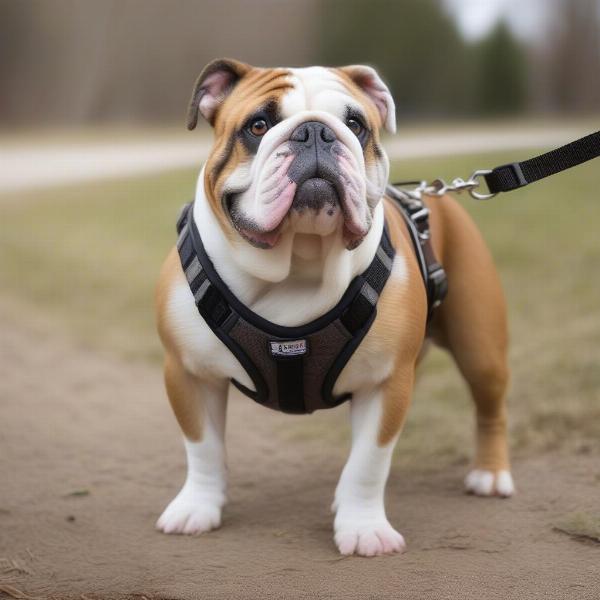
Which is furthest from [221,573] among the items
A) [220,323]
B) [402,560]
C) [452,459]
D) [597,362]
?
[597,362]

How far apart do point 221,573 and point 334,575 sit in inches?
12.7

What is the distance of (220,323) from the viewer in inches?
108

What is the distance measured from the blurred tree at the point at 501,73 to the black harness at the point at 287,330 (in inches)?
486

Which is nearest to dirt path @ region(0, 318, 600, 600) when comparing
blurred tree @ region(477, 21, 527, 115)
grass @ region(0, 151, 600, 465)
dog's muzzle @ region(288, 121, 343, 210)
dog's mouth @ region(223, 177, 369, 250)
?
grass @ region(0, 151, 600, 465)

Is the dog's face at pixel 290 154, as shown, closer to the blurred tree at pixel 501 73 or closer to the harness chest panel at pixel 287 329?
the harness chest panel at pixel 287 329

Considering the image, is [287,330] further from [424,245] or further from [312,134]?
[424,245]

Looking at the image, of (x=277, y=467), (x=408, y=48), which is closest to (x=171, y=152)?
(x=408, y=48)

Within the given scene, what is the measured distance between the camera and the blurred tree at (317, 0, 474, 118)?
14508 mm

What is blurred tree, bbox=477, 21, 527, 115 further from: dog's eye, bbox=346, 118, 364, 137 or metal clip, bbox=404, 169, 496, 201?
dog's eye, bbox=346, 118, 364, 137

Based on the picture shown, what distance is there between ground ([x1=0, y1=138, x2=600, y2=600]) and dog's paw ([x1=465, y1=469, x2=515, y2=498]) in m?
0.05

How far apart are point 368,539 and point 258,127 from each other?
1274 millimetres

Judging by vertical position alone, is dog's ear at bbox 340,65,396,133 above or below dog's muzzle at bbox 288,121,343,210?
above

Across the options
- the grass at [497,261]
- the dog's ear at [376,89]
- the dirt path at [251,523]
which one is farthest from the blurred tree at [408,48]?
the dog's ear at [376,89]

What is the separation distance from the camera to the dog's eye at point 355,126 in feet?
8.52
